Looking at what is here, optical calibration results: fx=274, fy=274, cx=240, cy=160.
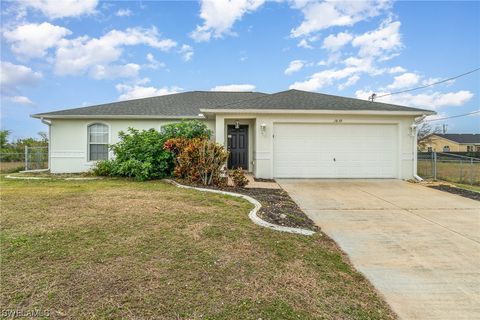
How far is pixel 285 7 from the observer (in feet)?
40.0

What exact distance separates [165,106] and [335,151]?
8.69 metres

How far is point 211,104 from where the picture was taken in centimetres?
1504

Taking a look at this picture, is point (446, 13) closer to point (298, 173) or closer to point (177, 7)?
point (298, 173)

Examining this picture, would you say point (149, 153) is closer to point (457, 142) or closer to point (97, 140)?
point (97, 140)

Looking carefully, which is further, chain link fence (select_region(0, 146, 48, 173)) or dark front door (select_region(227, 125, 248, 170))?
chain link fence (select_region(0, 146, 48, 173))

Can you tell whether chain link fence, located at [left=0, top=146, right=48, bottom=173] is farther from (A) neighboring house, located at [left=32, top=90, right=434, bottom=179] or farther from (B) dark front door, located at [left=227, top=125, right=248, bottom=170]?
(B) dark front door, located at [left=227, top=125, right=248, bottom=170]

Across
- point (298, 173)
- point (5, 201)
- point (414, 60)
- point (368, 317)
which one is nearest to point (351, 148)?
point (298, 173)

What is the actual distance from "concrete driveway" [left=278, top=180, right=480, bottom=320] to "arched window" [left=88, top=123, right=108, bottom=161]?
31.0ft

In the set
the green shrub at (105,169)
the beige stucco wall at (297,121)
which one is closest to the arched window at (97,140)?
the green shrub at (105,169)

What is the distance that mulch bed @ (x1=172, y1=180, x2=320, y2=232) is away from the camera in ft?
16.7

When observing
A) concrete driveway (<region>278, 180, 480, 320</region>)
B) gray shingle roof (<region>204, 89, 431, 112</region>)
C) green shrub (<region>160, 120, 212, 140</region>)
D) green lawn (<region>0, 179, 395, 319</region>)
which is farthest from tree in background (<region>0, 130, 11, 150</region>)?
concrete driveway (<region>278, 180, 480, 320</region>)

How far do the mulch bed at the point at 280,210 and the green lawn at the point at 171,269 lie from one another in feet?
1.73

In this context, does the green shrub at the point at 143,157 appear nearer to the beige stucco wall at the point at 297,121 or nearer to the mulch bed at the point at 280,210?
the beige stucco wall at the point at 297,121

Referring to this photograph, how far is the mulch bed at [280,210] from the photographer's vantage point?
16.7 feet
